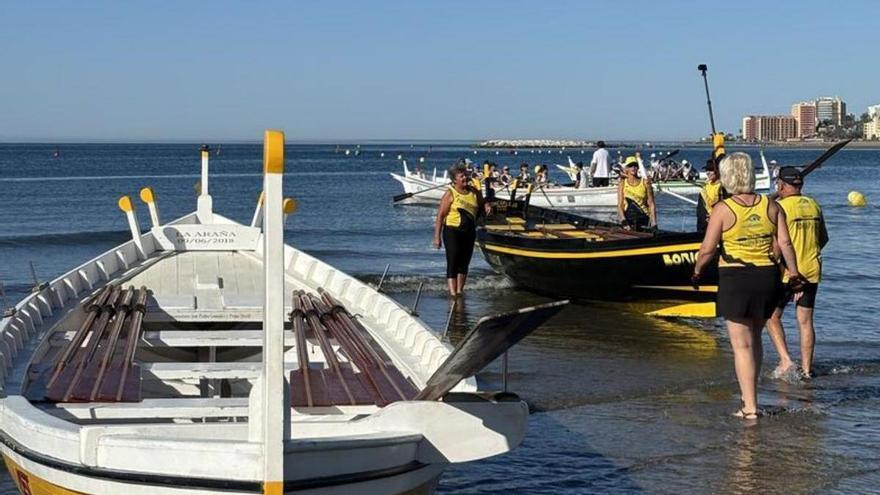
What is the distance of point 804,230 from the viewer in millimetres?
9438

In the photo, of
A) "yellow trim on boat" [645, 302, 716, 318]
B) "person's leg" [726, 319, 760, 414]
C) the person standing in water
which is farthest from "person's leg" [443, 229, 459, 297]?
"person's leg" [726, 319, 760, 414]

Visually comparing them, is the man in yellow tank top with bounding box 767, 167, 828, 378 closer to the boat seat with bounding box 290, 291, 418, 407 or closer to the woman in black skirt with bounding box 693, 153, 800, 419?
the woman in black skirt with bounding box 693, 153, 800, 419

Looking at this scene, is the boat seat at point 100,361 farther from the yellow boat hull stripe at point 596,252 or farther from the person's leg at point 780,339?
the yellow boat hull stripe at point 596,252

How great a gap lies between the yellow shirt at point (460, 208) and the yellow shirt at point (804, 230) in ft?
16.2

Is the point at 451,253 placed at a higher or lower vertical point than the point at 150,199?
lower

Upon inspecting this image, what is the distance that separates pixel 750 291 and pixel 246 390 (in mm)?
3234

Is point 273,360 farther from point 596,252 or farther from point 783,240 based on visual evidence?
point 596,252

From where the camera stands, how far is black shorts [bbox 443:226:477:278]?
549 inches

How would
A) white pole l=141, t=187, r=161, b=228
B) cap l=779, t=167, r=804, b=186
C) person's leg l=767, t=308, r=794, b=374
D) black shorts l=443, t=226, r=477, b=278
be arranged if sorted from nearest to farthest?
cap l=779, t=167, r=804, b=186
person's leg l=767, t=308, r=794, b=374
white pole l=141, t=187, r=161, b=228
black shorts l=443, t=226, r=477, b=278

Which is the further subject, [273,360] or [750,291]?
[750,291]

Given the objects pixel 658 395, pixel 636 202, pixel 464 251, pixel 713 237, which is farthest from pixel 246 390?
pixel 636 202

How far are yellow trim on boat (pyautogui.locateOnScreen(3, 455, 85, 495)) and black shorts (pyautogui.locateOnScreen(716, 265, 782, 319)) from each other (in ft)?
14.7

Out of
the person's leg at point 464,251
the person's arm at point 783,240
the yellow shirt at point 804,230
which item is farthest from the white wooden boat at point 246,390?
the person's leg at point 464,251

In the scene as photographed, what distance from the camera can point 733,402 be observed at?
9266 millimetres
